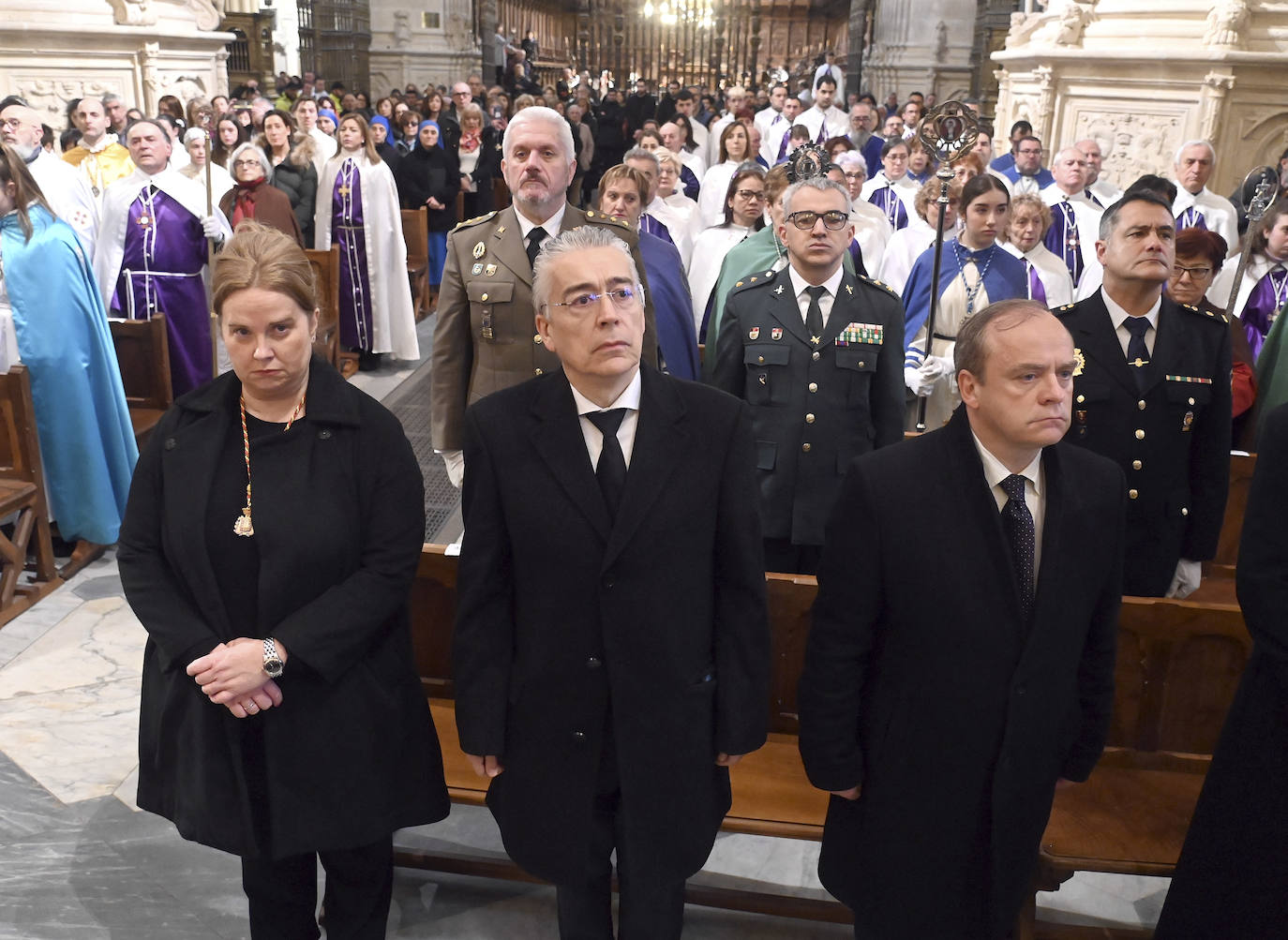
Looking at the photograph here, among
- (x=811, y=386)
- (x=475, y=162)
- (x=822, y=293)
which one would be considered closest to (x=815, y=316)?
(x=822, y=293)

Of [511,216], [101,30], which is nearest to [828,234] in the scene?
[511,216]

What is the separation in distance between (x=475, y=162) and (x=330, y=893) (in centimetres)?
1097

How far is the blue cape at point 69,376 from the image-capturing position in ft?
16.2

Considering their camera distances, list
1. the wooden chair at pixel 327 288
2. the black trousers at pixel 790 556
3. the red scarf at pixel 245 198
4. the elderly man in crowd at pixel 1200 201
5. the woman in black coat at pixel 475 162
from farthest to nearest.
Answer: the woman in black coat at pixel 475 162 → the red scarf at pixel 245 198 → the wooden chair at pixel 327 288 → the elderly man in crowd at pixel 1200 201 → the black trousers at pixel 790 556

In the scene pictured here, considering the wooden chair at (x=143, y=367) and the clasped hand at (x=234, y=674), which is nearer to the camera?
the clasped hand at (x=234, y=674)

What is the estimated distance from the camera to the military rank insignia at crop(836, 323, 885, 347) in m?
3.52

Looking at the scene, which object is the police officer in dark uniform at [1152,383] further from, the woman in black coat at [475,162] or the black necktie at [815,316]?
the woman in black coat at [475,162]

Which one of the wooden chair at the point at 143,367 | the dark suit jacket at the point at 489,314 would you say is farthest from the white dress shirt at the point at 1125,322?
the wooden chair at the point at 143,367

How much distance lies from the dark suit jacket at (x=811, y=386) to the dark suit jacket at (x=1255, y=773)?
4.72ft

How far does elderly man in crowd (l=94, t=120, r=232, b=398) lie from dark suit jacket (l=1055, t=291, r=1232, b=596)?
506 cm

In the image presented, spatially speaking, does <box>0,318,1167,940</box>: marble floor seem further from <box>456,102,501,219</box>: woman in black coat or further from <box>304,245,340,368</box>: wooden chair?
<box>456,102,501,219</box>: woman in black coat

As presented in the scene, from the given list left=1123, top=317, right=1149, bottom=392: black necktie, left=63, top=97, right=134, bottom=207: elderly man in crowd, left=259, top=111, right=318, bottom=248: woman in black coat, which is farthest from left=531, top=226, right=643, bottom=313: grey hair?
left=63, top=97, right=134, bottom=207: elderly man in crowd

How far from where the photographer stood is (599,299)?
220 cm

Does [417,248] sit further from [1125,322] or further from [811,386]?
[1125,322]
